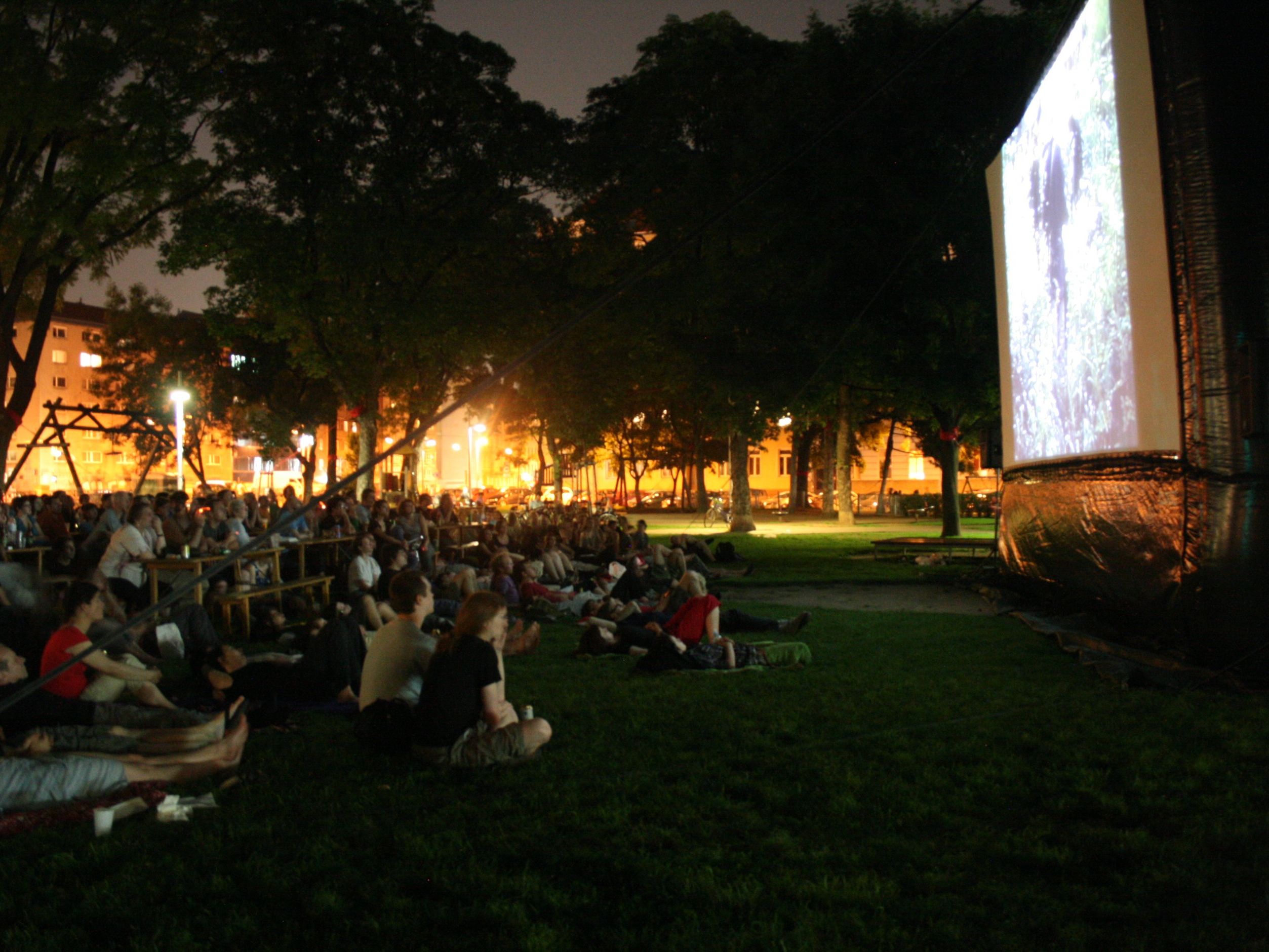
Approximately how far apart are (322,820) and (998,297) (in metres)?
11.2

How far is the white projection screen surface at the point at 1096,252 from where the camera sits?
766cm

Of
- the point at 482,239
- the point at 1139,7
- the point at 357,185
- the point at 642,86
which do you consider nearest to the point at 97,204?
the point at 357,185

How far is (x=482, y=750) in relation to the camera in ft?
16.7

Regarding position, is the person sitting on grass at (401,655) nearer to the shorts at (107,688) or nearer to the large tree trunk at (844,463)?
the shorts at (107,688)

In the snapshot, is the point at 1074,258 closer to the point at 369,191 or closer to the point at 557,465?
the point at 369,191

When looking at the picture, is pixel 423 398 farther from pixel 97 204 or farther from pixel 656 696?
pixel 656 696

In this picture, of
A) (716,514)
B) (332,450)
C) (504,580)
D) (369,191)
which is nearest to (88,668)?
(504,580)

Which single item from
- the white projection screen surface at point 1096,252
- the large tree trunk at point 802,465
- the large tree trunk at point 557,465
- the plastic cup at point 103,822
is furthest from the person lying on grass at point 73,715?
the large tree trunk at point 802,465

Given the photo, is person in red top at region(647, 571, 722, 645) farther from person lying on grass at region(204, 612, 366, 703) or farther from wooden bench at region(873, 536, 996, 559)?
wooden bench at region(873, 536, 996, 559)

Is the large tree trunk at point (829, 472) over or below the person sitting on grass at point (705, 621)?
over

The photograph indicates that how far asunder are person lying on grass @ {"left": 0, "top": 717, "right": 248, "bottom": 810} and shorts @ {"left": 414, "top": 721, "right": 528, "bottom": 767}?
1136 mm

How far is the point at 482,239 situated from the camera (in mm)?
22906

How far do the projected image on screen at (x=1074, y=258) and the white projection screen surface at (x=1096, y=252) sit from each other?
17 mm

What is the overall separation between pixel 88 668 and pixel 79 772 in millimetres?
1816
